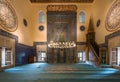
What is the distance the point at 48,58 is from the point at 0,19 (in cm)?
649

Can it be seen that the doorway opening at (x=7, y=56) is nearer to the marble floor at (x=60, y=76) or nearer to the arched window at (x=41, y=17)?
the marble floor at (x=60, y=76)

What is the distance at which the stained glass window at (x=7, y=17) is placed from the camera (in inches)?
271

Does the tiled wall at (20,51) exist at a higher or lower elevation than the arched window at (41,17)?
lower

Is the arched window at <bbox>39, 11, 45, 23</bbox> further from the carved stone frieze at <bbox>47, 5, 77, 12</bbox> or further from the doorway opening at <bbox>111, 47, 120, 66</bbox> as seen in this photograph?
the doorway opening at <bbox>111, 47, 120, 66</bbox>

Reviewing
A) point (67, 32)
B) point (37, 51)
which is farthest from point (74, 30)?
point (37, 51)

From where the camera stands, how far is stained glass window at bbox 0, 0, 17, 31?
22.6 ft

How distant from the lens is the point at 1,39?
662cm

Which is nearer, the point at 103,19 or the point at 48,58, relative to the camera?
the point at 103,19

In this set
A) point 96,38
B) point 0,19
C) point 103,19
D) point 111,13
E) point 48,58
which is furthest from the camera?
point 48,58

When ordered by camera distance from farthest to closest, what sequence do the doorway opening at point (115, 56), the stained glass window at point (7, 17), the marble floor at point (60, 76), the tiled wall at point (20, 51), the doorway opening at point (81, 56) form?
the doorway opening at point (81, 56), the doorway opening at point (115, 56), the tiled wall at point (20, 51), the stained glass window at point (7, 17), the marble floor at point (60, 76)

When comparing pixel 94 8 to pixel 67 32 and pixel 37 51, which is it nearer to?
pixel 67 32

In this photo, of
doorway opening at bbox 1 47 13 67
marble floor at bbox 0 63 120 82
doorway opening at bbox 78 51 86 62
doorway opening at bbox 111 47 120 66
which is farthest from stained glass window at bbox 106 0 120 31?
doorway opening at bbox 1 47 13 67

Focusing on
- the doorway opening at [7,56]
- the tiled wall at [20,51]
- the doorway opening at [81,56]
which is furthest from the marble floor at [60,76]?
the doorway opening at [81,56]

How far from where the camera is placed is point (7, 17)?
294 inches
